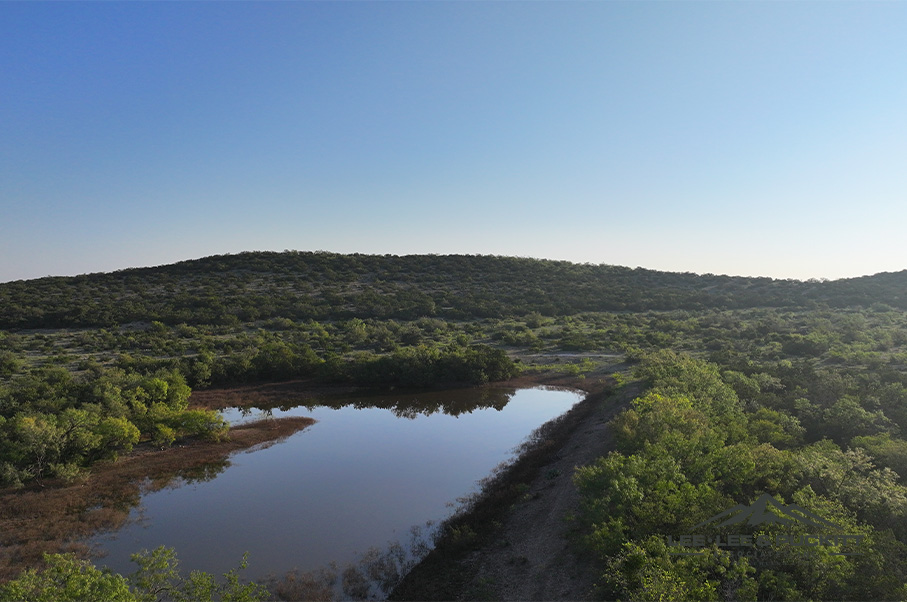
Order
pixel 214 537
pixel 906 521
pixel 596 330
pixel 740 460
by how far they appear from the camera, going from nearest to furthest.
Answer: pixel 906 521
pixel 740 460
pixel 214 537
pixel 596 330

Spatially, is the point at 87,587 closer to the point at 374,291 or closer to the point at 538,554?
the point at 538,554

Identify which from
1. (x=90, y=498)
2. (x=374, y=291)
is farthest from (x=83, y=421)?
(x=374, y=291)

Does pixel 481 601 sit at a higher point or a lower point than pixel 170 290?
lower

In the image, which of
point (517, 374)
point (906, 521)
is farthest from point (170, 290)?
point (906, 521)

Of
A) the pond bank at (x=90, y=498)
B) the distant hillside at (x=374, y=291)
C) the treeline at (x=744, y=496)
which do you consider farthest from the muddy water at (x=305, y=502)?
the distant hillside at (x=374, y=291)

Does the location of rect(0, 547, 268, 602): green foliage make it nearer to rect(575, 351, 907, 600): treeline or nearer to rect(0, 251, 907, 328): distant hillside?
rect(575, 351, 907, 600): treeline

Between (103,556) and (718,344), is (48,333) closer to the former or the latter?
(103,556)
